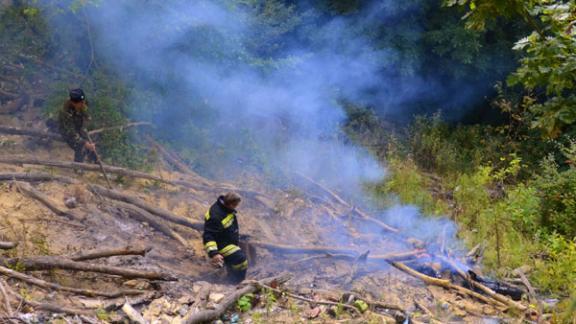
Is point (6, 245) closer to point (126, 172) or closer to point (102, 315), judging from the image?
point (102, 315)

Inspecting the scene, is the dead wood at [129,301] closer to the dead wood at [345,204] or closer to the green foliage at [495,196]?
the dead wood at [345,204]

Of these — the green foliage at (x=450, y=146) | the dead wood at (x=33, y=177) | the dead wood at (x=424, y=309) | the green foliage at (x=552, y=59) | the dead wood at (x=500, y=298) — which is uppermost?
the green foliage at (x=552, y=59)

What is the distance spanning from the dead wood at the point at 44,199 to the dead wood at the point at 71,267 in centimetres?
140

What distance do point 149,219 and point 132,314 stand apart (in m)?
2.35

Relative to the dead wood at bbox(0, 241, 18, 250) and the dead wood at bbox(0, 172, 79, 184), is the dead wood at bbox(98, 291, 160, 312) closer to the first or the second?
the dead wood at bbox(0, 241, 18, 250)

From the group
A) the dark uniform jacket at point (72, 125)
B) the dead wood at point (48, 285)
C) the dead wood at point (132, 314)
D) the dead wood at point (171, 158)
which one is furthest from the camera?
the dead wood at point (171, 158)

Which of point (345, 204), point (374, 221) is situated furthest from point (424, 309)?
Answer: point (345, 204)

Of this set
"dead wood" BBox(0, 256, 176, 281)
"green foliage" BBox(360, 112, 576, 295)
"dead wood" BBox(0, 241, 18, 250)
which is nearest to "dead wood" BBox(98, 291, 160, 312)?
"dead wood" BBox(0, 256, 176, 281)

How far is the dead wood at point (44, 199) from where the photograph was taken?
6160 millimetres

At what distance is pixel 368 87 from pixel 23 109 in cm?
732

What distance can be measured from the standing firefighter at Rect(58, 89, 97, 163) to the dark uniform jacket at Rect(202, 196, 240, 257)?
2429mm

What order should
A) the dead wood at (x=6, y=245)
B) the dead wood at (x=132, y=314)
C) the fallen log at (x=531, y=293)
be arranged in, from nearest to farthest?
1. the dead wood at (x=132, y=314)
2. the dead wood at (x=6, y=245)
3. the fallen log at (x=531, y=293)

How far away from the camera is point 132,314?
14.6ft

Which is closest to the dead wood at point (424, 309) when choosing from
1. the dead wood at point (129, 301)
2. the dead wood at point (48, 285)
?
the dead wood at point (129, 301)
